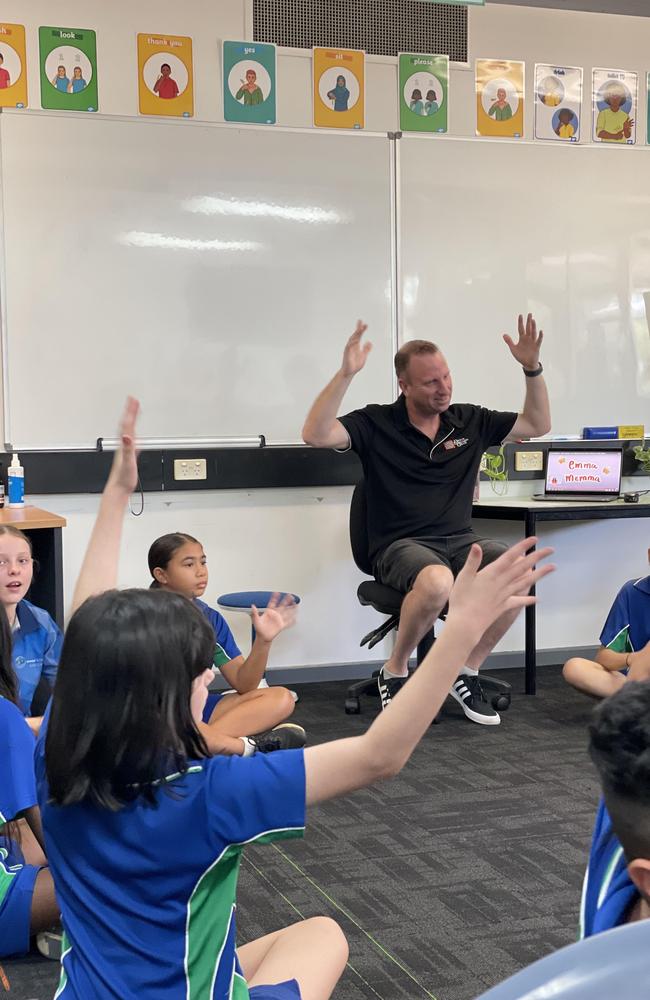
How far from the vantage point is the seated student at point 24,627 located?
110 inches

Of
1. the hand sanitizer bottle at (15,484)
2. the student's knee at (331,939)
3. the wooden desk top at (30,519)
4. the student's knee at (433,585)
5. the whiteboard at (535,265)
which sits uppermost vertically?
the whiteboard at (535,265)

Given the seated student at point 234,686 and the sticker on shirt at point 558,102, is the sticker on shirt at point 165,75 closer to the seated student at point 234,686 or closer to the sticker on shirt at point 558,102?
the sticker on shirt at point 558,102

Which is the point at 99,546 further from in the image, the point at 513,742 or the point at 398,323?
the point at 398,323

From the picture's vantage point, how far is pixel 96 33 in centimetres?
421

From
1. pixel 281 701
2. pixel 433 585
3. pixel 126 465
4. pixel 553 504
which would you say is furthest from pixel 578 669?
pixel 126 465

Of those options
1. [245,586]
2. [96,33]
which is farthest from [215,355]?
[96,33]

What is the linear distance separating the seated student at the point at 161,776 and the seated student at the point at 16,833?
773 mm

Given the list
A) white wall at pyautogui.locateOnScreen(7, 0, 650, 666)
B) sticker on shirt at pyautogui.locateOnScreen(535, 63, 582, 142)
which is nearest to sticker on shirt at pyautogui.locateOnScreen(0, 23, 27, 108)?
white wall at pyautogui.locateOnScreen(7, 0, 650, 666)

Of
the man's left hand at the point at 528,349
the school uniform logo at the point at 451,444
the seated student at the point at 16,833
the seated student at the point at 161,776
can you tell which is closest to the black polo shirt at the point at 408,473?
the school uniform logo at the point at 451,444

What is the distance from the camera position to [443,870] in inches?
99.3

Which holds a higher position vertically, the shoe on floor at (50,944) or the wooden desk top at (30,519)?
the wooden desk top at (30,519)

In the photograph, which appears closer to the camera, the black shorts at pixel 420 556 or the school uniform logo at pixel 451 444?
the black shorts at pixel 420 556

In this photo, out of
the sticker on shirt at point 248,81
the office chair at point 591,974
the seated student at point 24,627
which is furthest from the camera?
the sticker on shirt at point 248,81

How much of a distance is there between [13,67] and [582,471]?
9.34 ft
